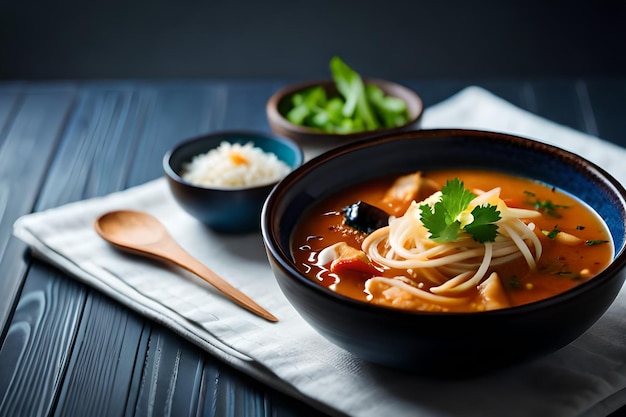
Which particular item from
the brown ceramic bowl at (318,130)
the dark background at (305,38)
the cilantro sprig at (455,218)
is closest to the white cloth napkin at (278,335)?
the cilantro sprig at (455,218)

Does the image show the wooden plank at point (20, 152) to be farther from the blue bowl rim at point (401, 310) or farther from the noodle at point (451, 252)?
the noodle at point (451, 252)

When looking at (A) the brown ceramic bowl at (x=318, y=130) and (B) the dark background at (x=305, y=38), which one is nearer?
(A) the brown ceramic bowl at (x=318, y=130)

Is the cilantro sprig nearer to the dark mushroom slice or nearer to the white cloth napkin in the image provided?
the dark mushroom slice

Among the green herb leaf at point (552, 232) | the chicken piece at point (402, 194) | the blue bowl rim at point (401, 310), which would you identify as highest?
the blue bowl rim at point (401, 310)

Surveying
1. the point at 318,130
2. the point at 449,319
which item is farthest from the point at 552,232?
the point at 318,130

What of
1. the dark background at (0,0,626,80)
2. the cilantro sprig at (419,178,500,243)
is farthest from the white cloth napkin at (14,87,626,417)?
the dark background at (0,0,626,80)

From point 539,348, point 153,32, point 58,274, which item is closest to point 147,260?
point 58,274
